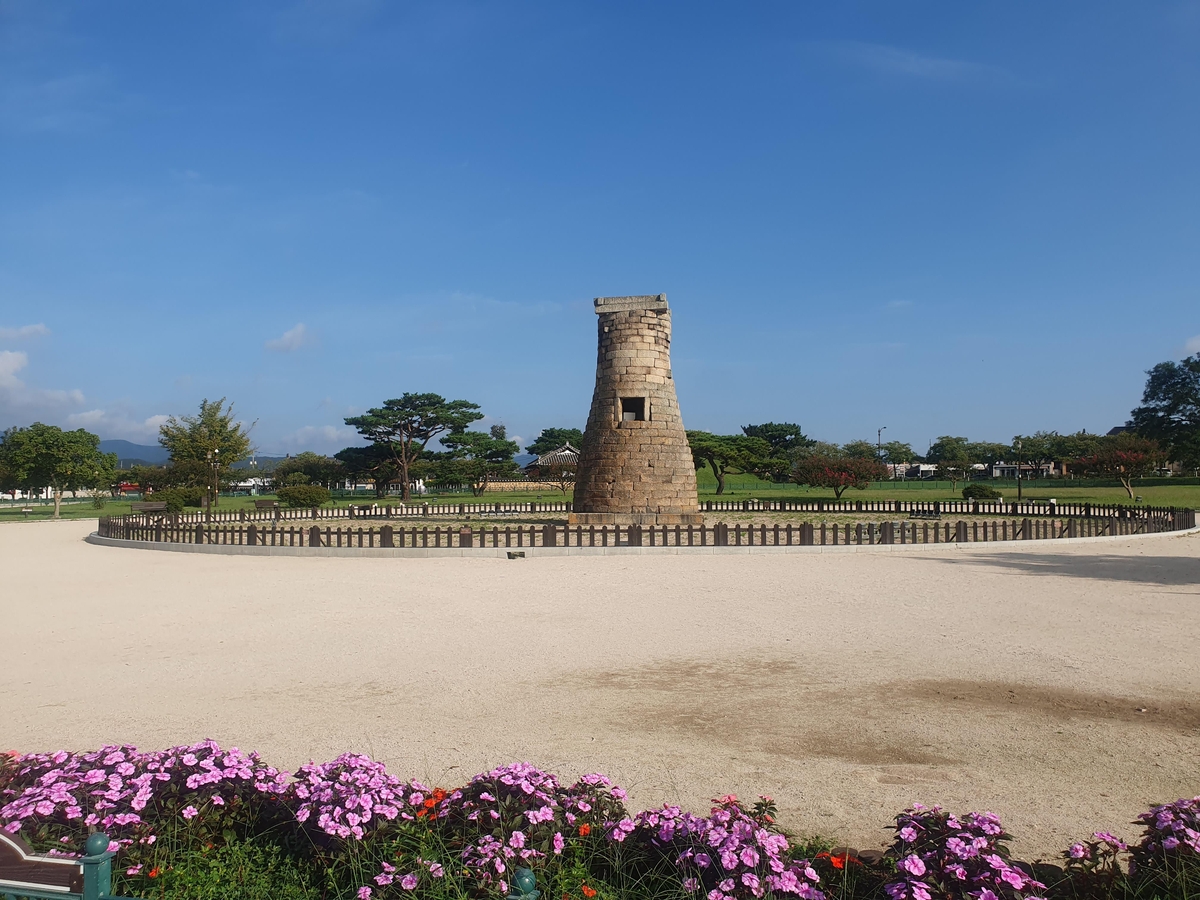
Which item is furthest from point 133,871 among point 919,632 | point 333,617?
point 919,632

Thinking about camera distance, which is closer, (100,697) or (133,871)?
(133,871)

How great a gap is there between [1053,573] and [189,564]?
16.5 meters

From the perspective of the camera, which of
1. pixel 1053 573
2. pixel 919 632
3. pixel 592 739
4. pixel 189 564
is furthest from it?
pixel 189 564

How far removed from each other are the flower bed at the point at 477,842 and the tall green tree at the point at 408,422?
52.2 m

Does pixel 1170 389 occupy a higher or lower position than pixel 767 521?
higher

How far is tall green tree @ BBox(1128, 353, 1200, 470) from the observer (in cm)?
5956

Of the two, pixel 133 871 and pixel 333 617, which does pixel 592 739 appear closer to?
pixel 133 871

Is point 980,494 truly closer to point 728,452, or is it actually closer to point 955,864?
point 728,452

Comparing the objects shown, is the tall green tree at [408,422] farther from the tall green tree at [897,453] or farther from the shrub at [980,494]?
the tall green tree at [897,453]

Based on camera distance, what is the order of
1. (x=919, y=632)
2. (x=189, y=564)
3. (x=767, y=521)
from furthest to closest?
(x=767, y=521)
(x=189, y=564)
(x=919, y=632)

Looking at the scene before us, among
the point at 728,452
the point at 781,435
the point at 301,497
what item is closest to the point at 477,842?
the point at 301,497

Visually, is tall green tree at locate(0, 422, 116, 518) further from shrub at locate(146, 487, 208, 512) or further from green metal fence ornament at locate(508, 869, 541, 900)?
green metal fence ornament at locate(508, 869, 541, 900)

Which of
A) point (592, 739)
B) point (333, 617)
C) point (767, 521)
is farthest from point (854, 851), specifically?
point (767, 521)

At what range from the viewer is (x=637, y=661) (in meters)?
7.79
